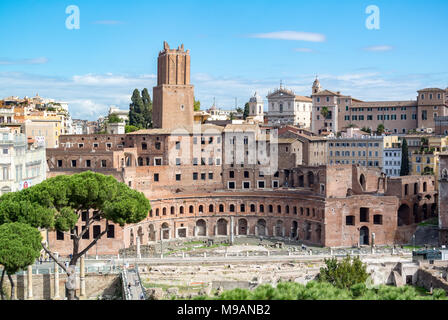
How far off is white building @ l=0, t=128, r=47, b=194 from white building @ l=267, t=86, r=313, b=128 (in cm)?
5861

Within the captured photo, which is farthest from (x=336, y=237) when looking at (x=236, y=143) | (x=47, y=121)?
(x=47, y=121)

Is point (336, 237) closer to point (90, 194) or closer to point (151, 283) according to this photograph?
point (151, 283)

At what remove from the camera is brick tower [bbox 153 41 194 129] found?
2596 inches

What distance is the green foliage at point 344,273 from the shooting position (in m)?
39.1

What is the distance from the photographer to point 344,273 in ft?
131

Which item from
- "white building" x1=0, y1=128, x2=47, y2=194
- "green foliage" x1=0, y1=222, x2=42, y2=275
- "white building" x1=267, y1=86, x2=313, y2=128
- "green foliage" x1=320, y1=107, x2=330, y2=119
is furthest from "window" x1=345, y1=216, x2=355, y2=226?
"white building" x1=267, y1=86, x2=313, y2=128

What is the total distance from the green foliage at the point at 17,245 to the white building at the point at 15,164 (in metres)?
11.7

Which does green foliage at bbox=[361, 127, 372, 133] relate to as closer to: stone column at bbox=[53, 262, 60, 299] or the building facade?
the building facade

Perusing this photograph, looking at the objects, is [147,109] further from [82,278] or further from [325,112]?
[82,278]

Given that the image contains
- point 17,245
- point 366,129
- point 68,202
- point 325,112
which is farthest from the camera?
point 325,112

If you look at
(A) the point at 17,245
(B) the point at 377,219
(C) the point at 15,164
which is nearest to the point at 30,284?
(A) the point at 17,245

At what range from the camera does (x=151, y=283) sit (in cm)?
4184

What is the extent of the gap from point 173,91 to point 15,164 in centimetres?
2551

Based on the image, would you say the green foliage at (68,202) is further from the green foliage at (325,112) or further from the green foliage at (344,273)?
the green foliage at (325,112)
